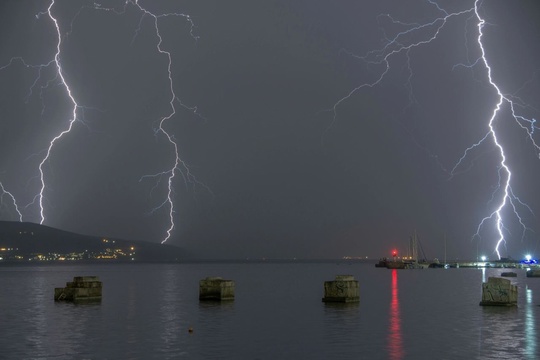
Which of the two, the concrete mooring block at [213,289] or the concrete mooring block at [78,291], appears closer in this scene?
the concrete mooring block at [213,289]

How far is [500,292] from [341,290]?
30.4 ft

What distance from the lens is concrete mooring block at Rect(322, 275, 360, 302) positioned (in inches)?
1848

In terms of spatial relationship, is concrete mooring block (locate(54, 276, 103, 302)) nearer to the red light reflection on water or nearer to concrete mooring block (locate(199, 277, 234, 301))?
concrete mooring block (locate(199, 277, 234, 301))

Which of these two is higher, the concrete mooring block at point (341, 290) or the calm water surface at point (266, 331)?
the concrete mooring block at point (341, 290)

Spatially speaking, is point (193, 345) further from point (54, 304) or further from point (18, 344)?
point (54, 304)

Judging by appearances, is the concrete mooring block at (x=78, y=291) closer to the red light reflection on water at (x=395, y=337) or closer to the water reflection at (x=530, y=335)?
the red light reflection on water at (x=395, y=337)

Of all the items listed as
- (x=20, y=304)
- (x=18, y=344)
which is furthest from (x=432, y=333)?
(x=20, y=304)

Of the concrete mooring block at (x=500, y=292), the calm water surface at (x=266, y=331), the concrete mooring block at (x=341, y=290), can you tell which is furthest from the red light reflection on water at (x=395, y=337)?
the concrete mooring block at (x=500, y=292)

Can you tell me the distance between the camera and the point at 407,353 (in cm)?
2569

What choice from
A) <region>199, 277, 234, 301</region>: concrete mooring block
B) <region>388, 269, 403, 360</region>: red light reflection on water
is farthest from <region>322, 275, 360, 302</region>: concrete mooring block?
<region>199, 277, 234, 301</region>: concrete mooring block

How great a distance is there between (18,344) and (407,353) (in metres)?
13.8

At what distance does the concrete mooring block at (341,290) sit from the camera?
4694cm

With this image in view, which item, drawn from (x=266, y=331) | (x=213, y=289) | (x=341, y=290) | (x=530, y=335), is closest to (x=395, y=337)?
(x=530, y=335)

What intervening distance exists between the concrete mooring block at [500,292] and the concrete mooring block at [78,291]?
25.1 meters
